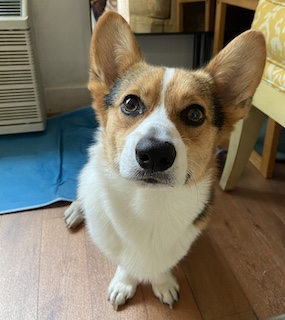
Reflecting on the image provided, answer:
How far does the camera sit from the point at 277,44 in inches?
46.5

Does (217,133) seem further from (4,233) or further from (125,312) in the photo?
(4,233)

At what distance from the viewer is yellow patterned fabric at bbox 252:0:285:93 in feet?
3.83

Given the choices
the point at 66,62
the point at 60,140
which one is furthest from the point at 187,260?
the point at 66,62

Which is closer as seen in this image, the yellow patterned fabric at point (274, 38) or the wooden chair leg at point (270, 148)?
the yellow patterned fabric at point (274, 38)

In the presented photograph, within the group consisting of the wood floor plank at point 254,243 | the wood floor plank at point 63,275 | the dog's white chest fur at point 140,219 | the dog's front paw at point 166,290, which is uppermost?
the dog's white chest fur at point 140,219

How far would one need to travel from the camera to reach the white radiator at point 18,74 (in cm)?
193

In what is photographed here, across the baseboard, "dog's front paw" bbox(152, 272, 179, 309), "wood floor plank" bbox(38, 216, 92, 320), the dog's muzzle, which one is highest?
the dog's muzzle

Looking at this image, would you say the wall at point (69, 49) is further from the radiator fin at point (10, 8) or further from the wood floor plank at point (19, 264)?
the wood floor plank at point (19, 264)

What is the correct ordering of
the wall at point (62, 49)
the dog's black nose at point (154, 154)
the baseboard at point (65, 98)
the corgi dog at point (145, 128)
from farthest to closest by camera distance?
the baseboard at point (65, 98) < the wall at point (62, 49) < the corgi dog at point (145, 128) < the dog's black nose at point (154, 154)

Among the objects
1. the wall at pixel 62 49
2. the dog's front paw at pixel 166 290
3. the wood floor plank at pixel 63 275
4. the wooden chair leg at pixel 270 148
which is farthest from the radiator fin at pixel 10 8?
the dog's front paw at pixel 166 290

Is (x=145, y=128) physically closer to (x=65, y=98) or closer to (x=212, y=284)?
(x=212, y=284)

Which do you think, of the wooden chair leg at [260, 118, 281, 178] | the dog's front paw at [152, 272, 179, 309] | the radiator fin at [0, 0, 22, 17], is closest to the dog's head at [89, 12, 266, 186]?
the dog's front paw at [152, 272, 179, 309]

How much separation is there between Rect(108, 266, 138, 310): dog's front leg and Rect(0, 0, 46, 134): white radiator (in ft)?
4.44

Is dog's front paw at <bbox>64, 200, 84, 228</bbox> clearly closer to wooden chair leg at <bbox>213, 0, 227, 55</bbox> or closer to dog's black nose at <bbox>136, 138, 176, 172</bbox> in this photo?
dog's black nose at <bbox>136, 138, 176, 172</bbox>
